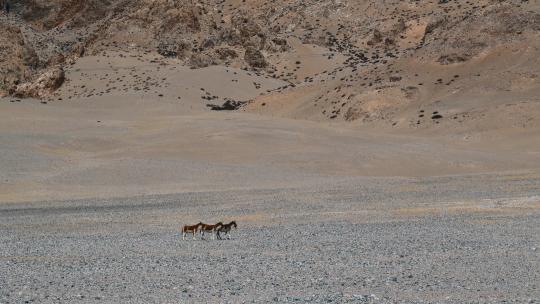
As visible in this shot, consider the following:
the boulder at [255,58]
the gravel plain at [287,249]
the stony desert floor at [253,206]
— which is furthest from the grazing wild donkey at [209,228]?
the boulder at [255,58]

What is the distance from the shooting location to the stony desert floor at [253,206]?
40.0 ft

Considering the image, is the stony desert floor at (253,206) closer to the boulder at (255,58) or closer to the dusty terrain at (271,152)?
the dusty terrain at (271,152)

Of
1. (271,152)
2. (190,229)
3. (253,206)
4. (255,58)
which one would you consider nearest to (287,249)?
(190,229)

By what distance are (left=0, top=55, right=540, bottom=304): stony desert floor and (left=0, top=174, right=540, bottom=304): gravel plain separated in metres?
0.05

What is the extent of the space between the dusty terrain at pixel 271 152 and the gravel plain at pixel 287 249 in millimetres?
87

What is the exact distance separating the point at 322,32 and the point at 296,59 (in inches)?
342

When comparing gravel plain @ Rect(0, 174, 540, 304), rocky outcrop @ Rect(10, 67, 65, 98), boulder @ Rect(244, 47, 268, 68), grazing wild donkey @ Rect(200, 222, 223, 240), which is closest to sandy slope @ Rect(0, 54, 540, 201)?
rocky outcrop @ Rect(10, 67, 65, 98)

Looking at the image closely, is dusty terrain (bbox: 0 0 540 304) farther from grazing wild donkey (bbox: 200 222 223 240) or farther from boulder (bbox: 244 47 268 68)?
grazing wild donkey (bbox: 200 222 223 240)

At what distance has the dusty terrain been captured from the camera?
1327cm

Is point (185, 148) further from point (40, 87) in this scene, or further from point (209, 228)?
point (209, 228)

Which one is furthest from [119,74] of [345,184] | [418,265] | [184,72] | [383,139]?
[418,265]

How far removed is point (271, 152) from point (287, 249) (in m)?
26.5

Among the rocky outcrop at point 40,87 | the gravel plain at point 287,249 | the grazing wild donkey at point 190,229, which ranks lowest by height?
the gravel plain at point 287,249

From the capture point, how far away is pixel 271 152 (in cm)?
4269
